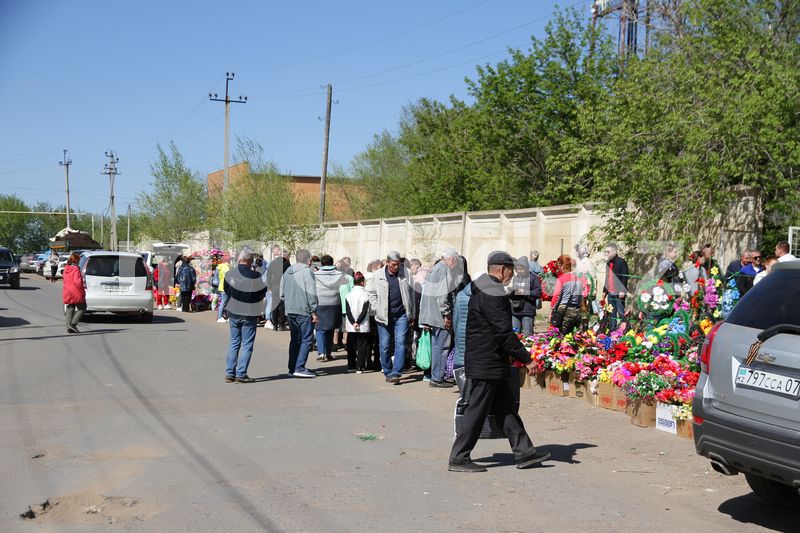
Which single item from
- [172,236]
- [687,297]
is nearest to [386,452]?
[687,297]

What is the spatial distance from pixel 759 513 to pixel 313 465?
3636 mm

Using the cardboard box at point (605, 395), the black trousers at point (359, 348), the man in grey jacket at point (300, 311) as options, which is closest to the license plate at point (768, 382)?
the cardboard box at point (605, 395)

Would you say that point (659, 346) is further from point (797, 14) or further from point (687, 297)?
point (797, 14)

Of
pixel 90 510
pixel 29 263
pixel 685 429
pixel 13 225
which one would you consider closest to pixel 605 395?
pixel 685 429

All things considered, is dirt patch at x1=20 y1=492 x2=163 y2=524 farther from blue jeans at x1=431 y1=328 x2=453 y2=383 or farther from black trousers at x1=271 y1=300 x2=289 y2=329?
black trousers at x1=271 y1=300 x2=289 y2=329

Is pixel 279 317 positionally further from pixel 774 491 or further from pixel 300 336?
pixel 774 491

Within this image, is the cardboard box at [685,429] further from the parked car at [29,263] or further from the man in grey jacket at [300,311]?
the parked car at [29,263]

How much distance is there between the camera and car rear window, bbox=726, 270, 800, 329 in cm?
574

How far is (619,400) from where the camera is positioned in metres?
10.2

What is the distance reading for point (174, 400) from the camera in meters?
10.8

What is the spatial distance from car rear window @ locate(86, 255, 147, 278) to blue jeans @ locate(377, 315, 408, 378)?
36.7 ft

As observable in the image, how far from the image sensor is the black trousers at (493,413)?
7.39 m

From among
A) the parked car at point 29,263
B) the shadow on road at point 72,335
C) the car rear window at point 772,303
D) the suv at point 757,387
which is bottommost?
the parked car at point 29,263

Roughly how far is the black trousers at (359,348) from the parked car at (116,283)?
982cm
